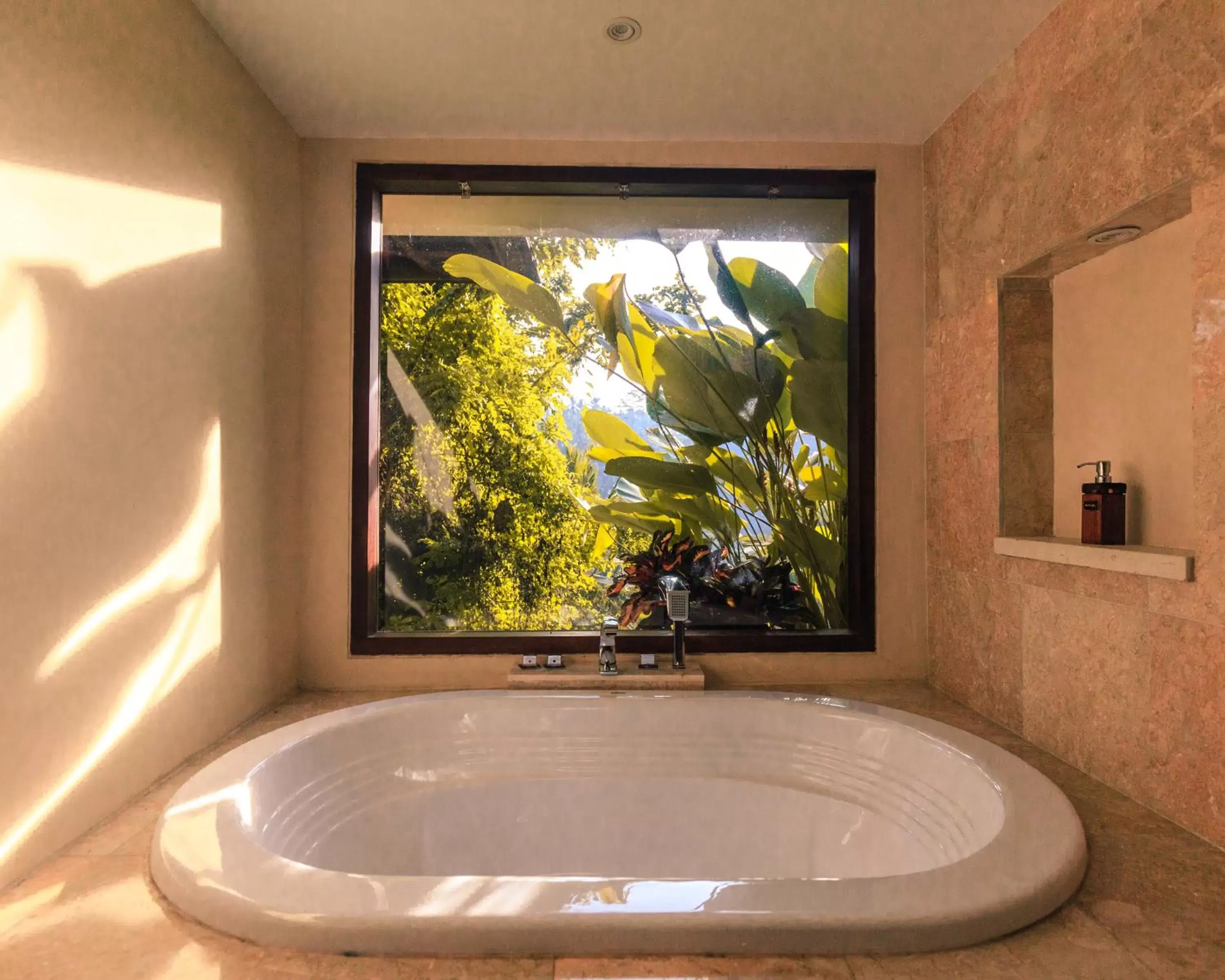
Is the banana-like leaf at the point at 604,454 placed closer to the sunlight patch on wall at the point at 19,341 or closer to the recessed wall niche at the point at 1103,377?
the recessed wall niche at the point at 1103,377

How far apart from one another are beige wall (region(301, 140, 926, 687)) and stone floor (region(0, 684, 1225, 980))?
1010 millimetres

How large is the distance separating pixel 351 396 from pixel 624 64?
3.83 feet

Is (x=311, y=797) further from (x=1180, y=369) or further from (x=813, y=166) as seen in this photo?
(x=813, y=166)

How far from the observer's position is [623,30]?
1.75 m

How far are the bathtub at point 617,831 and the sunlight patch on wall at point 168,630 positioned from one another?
0.61 ft

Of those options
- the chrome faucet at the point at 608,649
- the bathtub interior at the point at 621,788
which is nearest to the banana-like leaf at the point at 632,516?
the chrome faucet at the point at 608,649

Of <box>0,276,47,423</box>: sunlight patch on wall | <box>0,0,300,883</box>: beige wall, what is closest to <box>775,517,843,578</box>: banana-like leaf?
<box>0,0,300,883</box>: beige wall

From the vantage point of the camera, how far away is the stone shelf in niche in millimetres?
1302

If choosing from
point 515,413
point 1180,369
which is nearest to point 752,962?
point 1180,369

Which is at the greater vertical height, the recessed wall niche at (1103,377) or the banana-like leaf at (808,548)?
the recessed wall niche at (1103,377)

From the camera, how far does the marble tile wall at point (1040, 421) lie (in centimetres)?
126

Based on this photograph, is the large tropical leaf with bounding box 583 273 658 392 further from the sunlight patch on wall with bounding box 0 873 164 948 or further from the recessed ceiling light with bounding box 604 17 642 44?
the sunlight patch on wall with bounding box 0 873 164 948

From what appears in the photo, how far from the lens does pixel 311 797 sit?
160cm

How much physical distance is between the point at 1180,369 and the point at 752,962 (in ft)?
4.38
